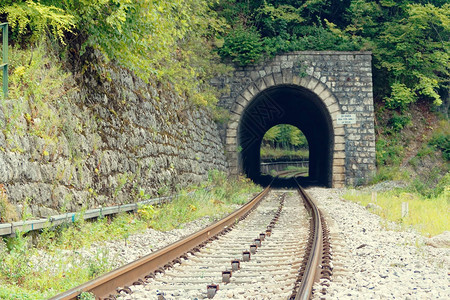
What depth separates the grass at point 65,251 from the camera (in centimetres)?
452

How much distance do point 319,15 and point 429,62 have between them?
18.7 ft

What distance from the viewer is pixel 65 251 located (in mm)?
5984

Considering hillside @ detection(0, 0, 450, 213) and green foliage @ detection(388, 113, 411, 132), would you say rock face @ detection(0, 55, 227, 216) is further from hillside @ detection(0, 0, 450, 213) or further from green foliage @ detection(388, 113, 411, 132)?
green foliage @ detection(388, 113, 411, 132)

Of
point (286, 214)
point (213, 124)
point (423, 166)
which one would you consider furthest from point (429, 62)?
point (286, 214)

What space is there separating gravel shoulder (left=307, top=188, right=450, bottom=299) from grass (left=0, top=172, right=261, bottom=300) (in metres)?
2.41

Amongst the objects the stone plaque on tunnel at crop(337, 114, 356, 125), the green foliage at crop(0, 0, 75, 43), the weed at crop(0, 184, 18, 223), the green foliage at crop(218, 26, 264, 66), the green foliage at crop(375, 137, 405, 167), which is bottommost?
the weed at crop(0, 184, 18, 223)

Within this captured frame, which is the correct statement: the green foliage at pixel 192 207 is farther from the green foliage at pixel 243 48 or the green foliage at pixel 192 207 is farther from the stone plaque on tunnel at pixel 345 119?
the stone plaque on tunnel at pixel 345 119

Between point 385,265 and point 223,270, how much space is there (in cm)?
193

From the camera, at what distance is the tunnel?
2217 centimetres

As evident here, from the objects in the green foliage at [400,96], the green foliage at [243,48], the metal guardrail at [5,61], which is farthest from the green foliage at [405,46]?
the metal guardrail at [5,61]

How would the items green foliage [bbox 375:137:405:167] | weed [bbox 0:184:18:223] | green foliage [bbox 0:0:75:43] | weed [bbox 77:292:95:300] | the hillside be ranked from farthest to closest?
green foliage [bbox 375:137:405:167]
the hillside
green foliage [bbox 0:0:75:43]
weed [bbox 0:184:18:223]
weed [bbox 77:292:95:300]

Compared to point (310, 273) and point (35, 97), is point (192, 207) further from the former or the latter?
point (310, 273)

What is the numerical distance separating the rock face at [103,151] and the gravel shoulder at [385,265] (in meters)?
3.88

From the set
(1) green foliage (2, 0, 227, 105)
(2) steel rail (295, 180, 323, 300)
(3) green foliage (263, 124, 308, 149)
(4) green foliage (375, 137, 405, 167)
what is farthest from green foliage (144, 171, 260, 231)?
(3) green foliage (263, 124, 308, 149)
